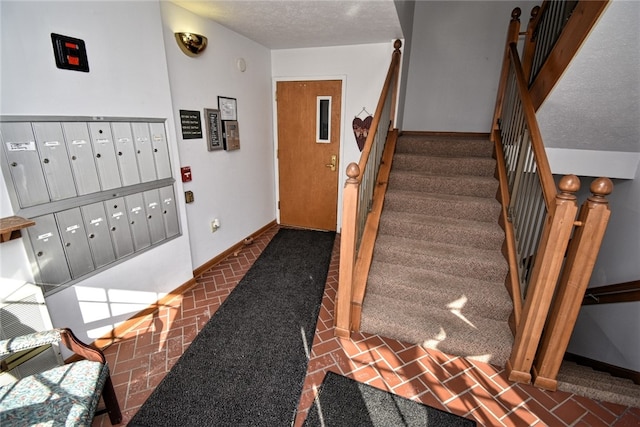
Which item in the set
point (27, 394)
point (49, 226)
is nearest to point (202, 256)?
point (49, 226)

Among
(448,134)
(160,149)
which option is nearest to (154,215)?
(160,149)

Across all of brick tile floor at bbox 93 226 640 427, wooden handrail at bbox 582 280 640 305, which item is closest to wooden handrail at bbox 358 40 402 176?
brick tile floor at bbox 93 226 640 427

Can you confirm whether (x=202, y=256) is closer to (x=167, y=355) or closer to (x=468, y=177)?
(x=167, y=355)

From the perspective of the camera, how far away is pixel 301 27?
2.97 meters

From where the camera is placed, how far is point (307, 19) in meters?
2.72

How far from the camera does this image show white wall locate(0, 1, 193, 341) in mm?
1578

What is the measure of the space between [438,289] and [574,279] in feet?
3.02

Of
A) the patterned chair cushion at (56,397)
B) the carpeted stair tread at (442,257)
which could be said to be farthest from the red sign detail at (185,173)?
the carpeted stair tread at (442,257)

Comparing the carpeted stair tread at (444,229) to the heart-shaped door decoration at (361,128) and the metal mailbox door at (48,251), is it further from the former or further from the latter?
the metal mailbox door at (48,251)

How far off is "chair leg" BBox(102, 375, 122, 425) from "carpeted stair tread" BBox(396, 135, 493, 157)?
3.27 m

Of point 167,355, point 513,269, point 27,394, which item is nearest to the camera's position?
point 27,394

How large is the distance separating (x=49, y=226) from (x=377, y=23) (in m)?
3.03

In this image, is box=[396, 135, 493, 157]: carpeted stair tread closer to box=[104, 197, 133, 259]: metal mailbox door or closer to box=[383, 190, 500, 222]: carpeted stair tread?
box=[383, 190, 500, 222]: carpeted stair tread

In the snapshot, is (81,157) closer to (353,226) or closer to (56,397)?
(56,397)
